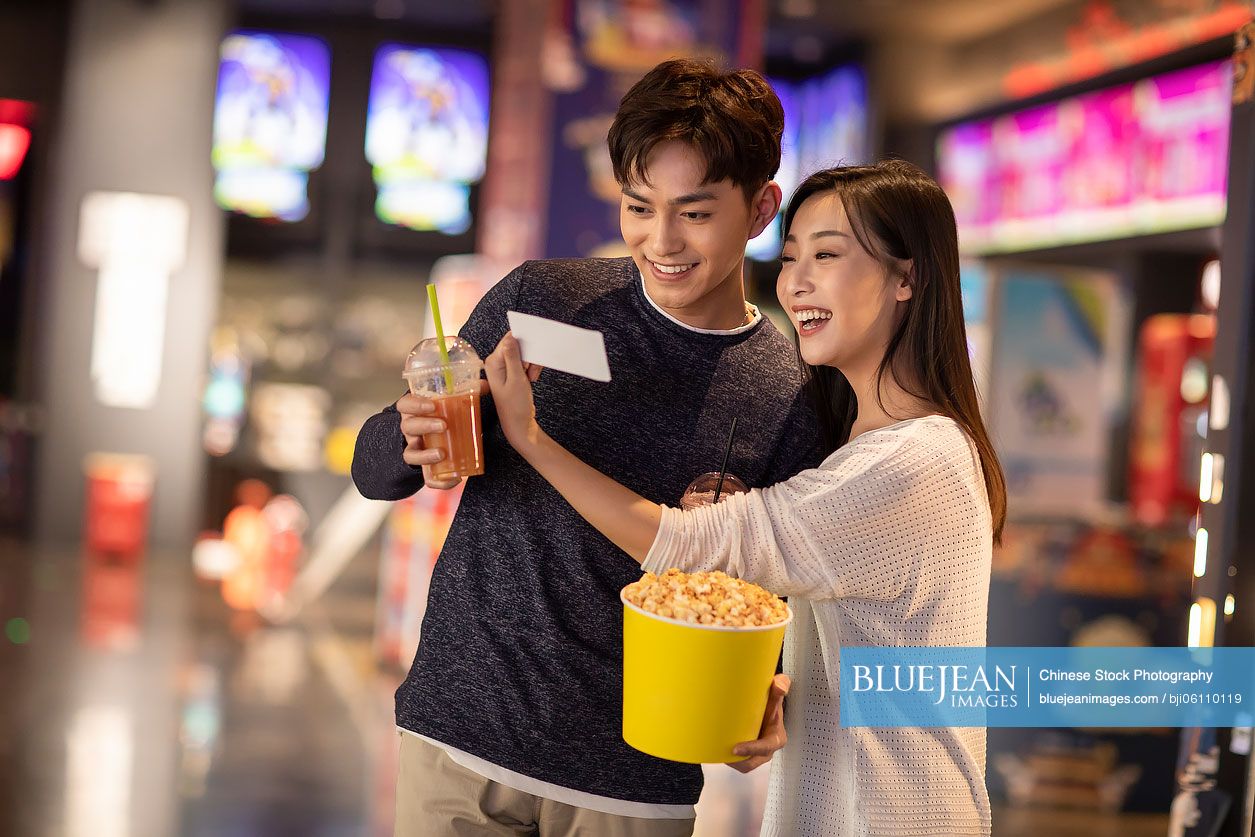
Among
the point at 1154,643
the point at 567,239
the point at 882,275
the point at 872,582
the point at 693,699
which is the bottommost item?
the point at 1154,643

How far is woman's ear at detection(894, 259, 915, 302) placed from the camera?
64.0 inches

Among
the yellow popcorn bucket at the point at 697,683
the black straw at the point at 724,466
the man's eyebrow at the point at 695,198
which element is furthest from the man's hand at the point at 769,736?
the man's eyebrow at the point at 695,198

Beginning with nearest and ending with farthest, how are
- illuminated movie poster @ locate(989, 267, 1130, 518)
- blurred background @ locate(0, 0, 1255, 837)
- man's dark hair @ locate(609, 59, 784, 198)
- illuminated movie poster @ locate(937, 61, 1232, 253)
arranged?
1. man's dark hair @ locate(609, 59, 784, 198)
2. blurred background @ locate(0, 0, 1255, 837)
3. illuminated movie poster @ locate(989, 267, 1130, 518)
4. illuminated movie poster @ locate(937, 61, 1232, 253)

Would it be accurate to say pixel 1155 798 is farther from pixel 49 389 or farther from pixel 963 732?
pixel 49 389

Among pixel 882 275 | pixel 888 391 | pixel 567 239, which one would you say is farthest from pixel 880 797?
pixel 567 239

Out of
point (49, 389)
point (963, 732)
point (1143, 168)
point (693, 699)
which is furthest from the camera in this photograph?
point (49, 389)

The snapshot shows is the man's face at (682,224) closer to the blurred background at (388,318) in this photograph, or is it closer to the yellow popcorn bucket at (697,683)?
the blurred background at (388,318)

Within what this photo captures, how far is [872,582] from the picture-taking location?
151cm

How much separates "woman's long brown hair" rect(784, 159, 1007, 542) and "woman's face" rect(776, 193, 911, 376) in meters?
0.01

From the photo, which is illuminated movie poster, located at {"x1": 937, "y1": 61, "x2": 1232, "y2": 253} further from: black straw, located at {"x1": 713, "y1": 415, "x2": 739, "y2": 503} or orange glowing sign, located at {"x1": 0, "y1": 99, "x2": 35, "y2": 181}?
orange glowing sign, located at {"x1": 0, "y1": 99, "x2": 35, "y2": 181}

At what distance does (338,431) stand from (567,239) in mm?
5130

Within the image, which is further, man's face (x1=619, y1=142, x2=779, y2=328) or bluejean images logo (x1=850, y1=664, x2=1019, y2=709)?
man's face (x1=619, y1=142, x2=779, y2=328)

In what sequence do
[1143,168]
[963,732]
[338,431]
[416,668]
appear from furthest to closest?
1. [338,431]
2. [1143,168]
3. [416,668]
4. [963,732]

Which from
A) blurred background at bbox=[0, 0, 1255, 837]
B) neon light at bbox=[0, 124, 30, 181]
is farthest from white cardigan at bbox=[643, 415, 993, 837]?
neon light at bbox=[0, 124, 30, 181]
